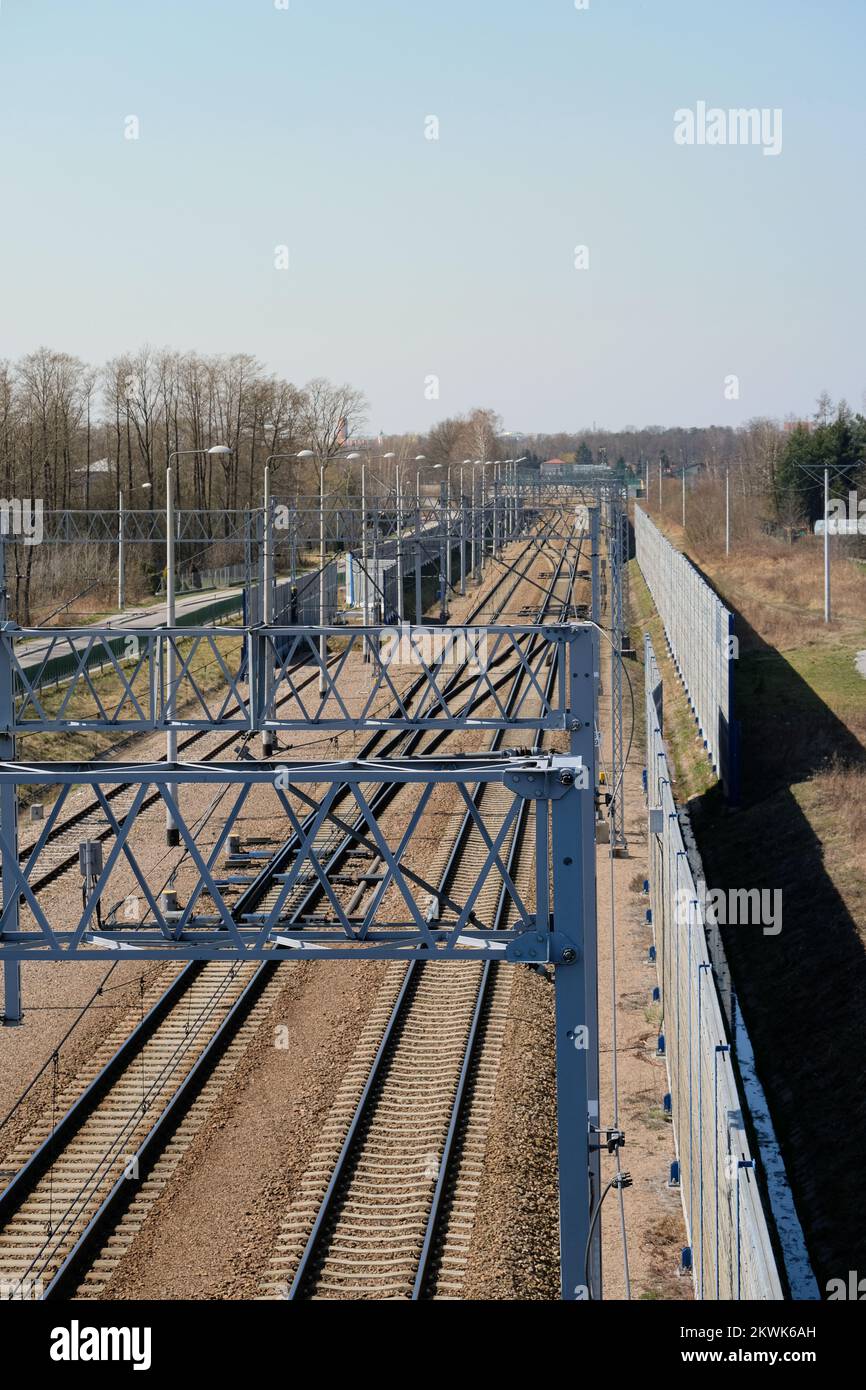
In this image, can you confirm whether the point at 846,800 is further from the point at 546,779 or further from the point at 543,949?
the point at 546,779

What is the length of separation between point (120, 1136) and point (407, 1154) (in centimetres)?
254

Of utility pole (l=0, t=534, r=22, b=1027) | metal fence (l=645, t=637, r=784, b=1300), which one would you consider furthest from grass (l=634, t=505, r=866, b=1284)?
utility pole (l=0, t=534, r=22, b=1027)

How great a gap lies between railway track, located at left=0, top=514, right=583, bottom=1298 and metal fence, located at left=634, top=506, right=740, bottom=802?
344 inches

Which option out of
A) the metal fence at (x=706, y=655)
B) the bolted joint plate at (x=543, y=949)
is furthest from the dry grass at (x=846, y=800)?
Answer: the bolted joint plate at (x=543, y=949)

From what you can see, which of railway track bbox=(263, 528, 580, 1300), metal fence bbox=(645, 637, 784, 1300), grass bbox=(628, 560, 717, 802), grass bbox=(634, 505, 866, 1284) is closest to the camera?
metal fence bbox=(645, 637, 784, 1300)

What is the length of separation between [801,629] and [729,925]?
20956 mm

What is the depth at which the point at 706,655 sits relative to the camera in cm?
2630

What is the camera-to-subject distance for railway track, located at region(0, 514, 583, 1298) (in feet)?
38.1

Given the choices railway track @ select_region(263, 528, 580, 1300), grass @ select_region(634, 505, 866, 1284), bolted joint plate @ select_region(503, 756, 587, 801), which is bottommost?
railway track @ select_region(263, 528, 580, 1300)

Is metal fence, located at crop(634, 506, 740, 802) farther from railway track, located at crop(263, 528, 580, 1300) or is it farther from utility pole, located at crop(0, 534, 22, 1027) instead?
utility pole, located at crop(0, 534, 22, 1027)

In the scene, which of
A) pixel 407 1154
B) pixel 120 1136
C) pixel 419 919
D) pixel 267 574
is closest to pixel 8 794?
pixel 120 1136

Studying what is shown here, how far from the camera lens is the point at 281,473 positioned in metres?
65.4

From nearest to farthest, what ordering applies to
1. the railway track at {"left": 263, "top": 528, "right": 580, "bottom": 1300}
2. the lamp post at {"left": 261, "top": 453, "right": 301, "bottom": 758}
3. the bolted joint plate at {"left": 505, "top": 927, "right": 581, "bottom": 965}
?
the bolted joint plate at {"left": 505, "top": 927, "right": 581, "bottom": 965} → the railway track at {"left": 263, "top": 528, "right": 580, "bottom": 1300} → the lamp post at {"left": 261, "top": 453, "right": 301, "bottom": 758}
